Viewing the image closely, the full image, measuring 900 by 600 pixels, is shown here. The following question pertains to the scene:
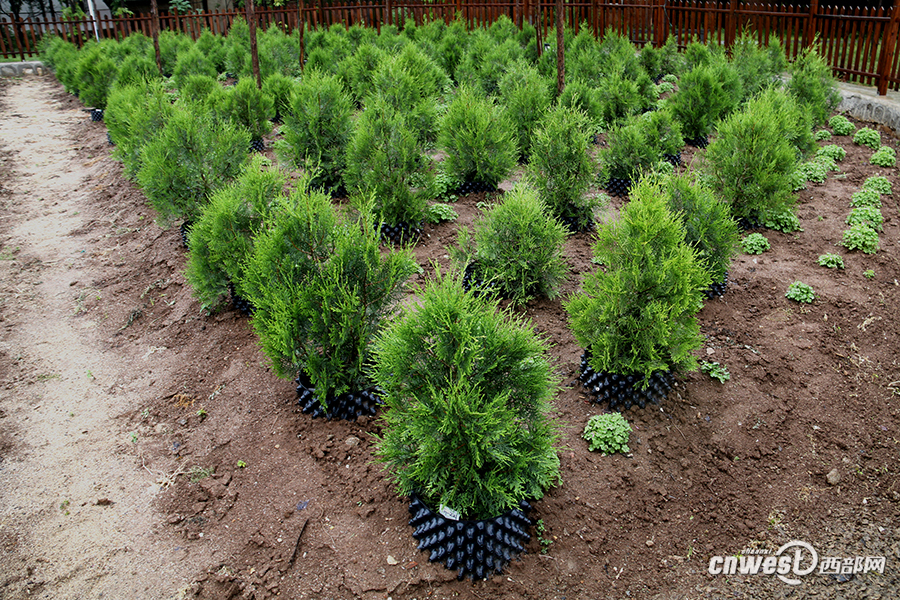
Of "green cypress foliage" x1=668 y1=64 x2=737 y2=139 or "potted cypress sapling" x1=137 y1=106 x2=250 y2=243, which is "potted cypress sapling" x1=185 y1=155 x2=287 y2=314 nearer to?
"potted cypress sapling" x1=137 y1=106 x2=250 y2=243

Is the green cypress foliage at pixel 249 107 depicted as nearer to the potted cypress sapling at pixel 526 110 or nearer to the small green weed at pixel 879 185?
the potted cypress sapling at pixel 526 110

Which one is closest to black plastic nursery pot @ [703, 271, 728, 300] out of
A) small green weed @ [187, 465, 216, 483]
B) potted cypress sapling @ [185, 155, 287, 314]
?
potted cypress sapling @ [185, 155, 287, 314]

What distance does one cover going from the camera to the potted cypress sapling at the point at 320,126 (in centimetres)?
788

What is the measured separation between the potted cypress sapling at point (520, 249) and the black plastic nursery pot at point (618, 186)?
9.05 feet

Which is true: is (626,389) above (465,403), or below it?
below

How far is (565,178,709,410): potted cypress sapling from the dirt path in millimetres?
3098

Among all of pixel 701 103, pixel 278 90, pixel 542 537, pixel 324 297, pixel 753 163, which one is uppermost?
pixel 278 90

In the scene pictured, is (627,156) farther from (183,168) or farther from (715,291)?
(183,168)

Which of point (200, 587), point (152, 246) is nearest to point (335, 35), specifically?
point (152, 246)

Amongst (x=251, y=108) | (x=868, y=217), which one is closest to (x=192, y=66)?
(x=251, y=108)

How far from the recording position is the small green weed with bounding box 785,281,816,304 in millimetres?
5973

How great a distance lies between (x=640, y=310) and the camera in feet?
14.8

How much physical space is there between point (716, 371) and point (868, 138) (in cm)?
697

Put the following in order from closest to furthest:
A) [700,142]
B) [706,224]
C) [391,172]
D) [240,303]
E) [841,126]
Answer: [706,224] < [240,303] < [391,172] < [700,142] < [841,126]
